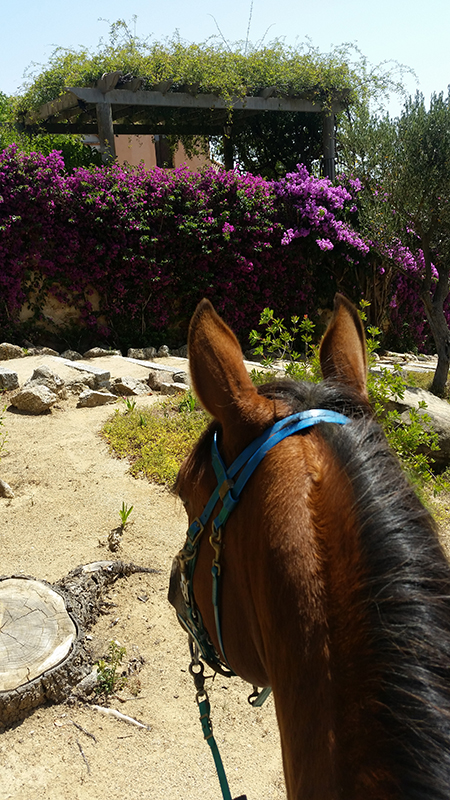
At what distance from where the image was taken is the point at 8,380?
6.60 meters

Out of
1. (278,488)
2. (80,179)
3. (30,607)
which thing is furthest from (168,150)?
(278,488)

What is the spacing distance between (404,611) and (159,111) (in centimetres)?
1298

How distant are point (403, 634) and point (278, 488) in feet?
1.04

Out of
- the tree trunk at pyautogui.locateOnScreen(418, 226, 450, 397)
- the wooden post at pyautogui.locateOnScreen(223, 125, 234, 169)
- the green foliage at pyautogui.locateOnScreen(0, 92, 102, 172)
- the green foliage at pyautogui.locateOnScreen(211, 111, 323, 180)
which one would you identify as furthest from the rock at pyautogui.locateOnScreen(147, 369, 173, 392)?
the wooden post at pyautogui.locateOnScreen(223, 125, 234, 169)

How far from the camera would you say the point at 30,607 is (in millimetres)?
3072

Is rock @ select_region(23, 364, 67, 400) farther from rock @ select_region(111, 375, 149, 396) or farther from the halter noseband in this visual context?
the halter noseband

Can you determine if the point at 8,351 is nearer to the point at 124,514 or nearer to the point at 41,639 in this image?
the point at 124,514

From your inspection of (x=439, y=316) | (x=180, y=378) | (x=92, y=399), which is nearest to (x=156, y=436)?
(x=92, y=399)

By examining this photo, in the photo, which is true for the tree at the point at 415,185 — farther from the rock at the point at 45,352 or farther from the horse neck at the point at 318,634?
the horse neck at the point at 318,634

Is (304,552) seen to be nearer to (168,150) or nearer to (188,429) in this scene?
(188,429)

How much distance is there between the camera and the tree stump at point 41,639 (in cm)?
270

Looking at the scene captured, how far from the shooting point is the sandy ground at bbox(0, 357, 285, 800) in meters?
2.48

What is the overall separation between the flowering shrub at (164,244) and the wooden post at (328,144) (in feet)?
2.73

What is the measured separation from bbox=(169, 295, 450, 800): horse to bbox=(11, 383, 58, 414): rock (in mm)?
5086
